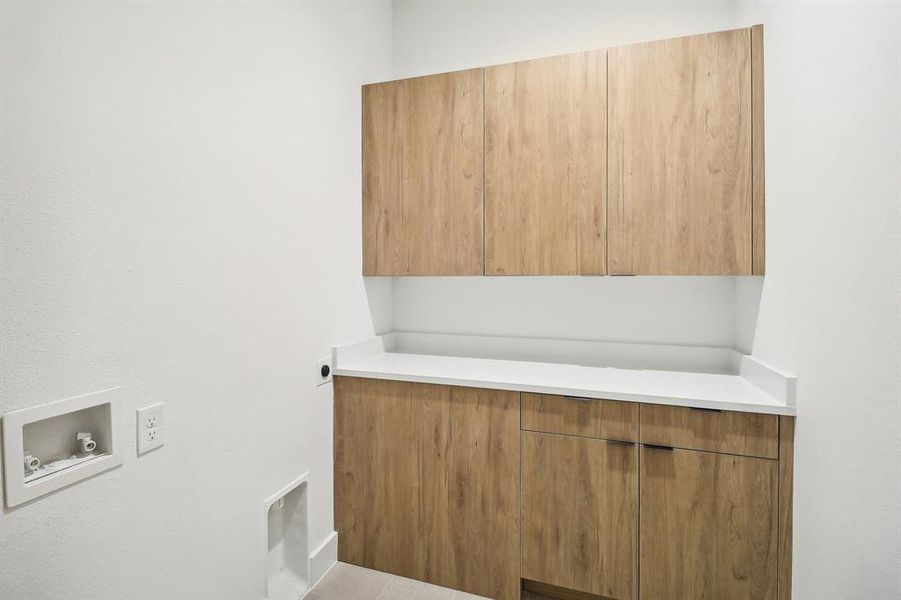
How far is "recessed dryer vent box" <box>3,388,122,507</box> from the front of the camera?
83 cm

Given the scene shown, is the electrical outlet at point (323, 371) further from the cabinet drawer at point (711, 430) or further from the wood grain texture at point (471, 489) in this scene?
the cabinet drawer at point (711, 430)

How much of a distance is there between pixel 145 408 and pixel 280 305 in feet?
1.84

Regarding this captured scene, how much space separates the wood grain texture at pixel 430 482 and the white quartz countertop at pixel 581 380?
5cm

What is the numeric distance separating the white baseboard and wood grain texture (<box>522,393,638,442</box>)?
1.02 m

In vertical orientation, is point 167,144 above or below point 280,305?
above

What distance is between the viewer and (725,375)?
71.7 inches

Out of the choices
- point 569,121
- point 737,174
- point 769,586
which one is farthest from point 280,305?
point 769,586

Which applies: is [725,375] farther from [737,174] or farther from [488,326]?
[488,326]

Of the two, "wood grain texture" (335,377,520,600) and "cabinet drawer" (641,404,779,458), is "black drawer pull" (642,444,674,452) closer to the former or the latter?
"cabinet drawer" (641,404,779,458)

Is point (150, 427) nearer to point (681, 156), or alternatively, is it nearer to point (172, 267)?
point (172, 267)

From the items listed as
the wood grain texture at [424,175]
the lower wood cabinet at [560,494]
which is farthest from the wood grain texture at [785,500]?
the wood grain texture at [424,175]

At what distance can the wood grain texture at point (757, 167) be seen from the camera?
156 centimetres

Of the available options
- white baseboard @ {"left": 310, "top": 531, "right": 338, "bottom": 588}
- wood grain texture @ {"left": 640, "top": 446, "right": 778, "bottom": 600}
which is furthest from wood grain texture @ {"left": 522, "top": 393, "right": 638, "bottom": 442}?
white baseboard @ {"left": 310, "top": 531, "right": 338, "bottom": 588}

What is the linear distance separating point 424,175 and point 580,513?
1.58 m
